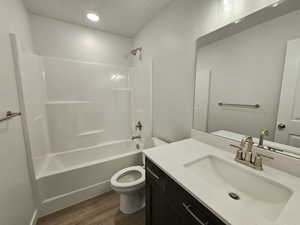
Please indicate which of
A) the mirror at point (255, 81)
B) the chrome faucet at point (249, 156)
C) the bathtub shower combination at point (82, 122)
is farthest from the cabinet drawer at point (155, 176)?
the bathtub shower combination at point (82, 122)

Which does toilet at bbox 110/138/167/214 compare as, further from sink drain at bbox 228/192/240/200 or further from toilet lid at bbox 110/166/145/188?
sink drain at bbox 228/192/240/200

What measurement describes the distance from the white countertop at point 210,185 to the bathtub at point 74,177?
0.68m

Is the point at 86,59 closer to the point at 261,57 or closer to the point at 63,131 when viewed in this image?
the point at 63,131

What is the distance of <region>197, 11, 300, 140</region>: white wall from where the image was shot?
84 centimetres

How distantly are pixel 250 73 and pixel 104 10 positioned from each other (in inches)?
71.6

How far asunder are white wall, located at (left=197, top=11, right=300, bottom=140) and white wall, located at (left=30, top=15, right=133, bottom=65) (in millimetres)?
1745

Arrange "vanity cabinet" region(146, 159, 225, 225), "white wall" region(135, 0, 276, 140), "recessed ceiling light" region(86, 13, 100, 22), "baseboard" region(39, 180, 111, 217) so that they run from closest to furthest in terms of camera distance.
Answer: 1. "vanity cabinet" region(146, 159, 225, 225)
2. "white wall" region(135, 0, 276, 140)
3. "baseboard" region(39, 180, 111, 217)
4. "recessed ceiling light" region(86, 13, 100, 22)

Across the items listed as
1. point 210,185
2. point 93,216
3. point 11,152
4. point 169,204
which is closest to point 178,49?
point 210,185

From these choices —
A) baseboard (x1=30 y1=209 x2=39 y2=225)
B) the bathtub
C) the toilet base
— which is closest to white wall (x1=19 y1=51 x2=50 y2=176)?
the bathtub

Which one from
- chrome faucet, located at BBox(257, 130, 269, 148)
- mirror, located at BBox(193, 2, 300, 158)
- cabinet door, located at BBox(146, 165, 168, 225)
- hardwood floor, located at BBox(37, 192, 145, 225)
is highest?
mirror, located at BBox(193, 2, 300, 158)

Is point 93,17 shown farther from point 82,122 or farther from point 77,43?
point 82,122

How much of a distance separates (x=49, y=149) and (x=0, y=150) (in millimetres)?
1337

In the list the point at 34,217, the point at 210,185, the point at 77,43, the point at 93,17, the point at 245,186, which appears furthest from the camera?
the point at 77,43

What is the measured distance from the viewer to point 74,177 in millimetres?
1656
